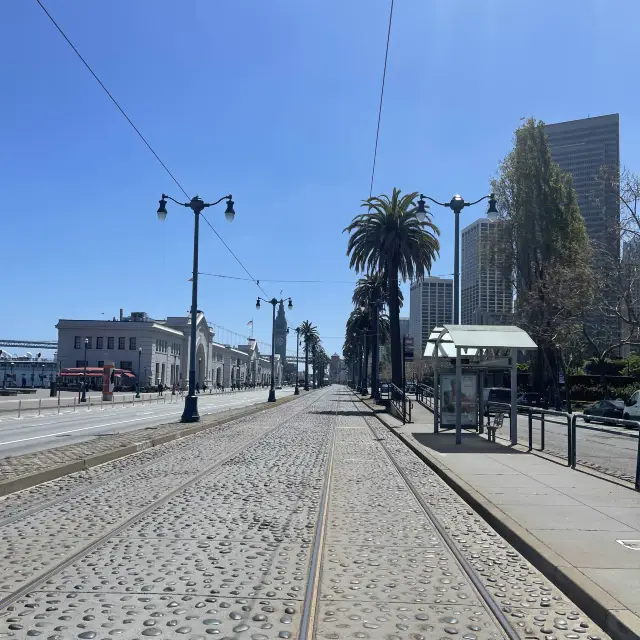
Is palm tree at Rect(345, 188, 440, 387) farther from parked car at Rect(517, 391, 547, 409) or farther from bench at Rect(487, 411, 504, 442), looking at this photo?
bench at Rect(487, 411, 504, 442)

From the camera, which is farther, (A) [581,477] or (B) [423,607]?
(A) [581,477]

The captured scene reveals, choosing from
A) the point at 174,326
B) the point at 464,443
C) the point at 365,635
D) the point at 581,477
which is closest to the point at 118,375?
the point at 174,326

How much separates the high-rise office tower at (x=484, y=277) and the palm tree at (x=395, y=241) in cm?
649

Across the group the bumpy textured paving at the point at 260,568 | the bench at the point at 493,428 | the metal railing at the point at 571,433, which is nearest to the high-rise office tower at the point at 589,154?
the bench at the point at 493,428

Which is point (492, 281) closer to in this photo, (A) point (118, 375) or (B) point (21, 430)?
(B) point (21, 430)

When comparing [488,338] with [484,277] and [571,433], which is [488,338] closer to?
[571,433]

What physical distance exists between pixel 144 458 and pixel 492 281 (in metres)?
49.4

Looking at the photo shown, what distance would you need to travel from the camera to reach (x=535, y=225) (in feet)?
170

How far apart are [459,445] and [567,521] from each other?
11023 millimetres

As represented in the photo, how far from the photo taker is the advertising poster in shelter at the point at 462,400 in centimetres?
2277

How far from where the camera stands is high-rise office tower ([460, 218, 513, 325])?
53.4m

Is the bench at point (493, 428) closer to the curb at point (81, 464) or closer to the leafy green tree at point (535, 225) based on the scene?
the curb at point (81, 464)

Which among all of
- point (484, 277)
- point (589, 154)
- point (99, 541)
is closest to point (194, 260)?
point (99, 541)

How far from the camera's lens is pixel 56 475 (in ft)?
42.2
